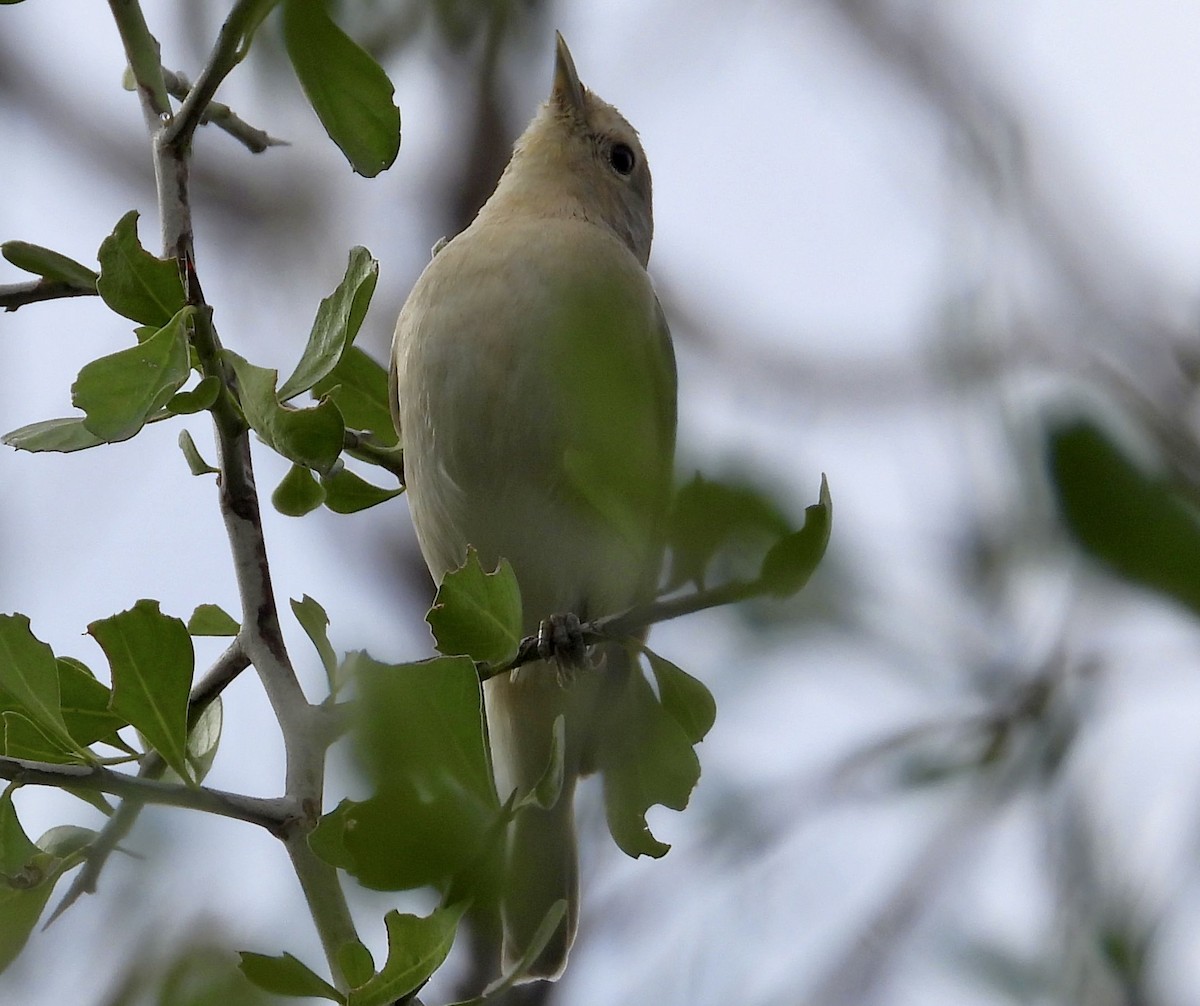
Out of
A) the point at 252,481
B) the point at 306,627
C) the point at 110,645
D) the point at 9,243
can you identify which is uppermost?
the point at 9,243

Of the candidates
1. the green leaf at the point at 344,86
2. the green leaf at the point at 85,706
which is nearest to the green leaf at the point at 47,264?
the green leaf at the point at 344,86

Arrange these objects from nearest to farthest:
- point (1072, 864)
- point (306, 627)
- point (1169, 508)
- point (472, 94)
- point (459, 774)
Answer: point (1169, 508) → point (1072, 864) → point (459, 774) → point (306, 627) → point (472, 94)

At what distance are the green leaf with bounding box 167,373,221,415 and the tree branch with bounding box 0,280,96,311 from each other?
215 mm

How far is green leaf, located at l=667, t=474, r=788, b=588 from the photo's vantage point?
0.67 m

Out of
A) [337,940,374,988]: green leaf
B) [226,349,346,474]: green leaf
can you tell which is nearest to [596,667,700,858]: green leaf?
[337,940,374,988]: green leaf

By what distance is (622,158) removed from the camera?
3.99m

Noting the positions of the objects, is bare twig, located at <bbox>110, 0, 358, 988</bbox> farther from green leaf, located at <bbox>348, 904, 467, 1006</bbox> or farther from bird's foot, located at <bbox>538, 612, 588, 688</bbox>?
bird's foot, located at <bbox>538, 612, 588, 688</bbox>

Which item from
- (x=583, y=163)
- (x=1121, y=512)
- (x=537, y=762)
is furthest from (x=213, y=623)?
(x=583, y=163)

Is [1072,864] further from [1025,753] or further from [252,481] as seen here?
[252,481]

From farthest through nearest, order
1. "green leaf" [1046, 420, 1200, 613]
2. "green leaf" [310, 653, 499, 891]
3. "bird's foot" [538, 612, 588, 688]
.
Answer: "bird's foot" [538, 612, 588, 688]
"green leaf" [310, 653, 499, 891]
"green leaf" [1046, 420, 1200, 613]

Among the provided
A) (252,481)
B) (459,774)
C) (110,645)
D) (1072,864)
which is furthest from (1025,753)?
(252,481)

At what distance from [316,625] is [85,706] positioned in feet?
0.86

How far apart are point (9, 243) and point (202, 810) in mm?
666

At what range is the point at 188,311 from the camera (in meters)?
1.49
